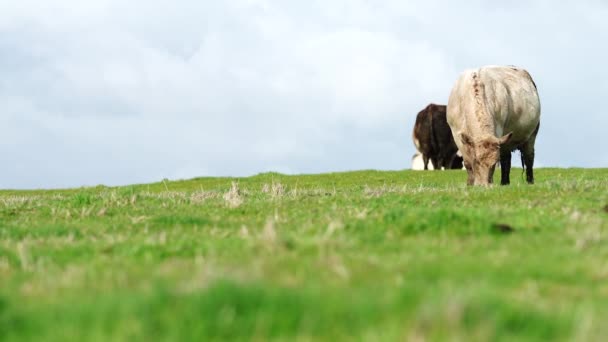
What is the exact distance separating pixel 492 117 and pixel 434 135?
94.7 feet

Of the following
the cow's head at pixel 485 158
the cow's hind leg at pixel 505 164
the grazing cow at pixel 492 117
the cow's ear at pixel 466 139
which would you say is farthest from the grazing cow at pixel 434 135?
the cow's head at pixel 485 158

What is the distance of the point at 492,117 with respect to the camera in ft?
65.2

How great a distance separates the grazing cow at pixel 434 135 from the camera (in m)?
48.2

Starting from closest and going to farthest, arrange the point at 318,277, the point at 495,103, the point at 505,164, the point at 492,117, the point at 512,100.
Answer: the point at 318,277 → the point at 492,117 → the point at 495,103 → the point at 512,100 → the point at 505,164

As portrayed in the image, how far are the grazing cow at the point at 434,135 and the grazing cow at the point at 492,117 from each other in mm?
23641

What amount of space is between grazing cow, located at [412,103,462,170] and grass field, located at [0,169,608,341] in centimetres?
3716

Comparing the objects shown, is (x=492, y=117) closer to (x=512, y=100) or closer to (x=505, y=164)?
(x=512, y=100)

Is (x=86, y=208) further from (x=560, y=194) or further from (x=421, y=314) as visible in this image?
(x=421, y=314)

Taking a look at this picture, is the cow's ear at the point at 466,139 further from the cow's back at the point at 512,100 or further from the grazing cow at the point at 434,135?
the grazing cow at the point at 434,135

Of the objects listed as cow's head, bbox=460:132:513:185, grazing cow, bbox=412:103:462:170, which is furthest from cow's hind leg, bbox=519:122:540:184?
grazing cow, bbox=412:103:462:170

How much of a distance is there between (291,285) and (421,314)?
1.21 metres

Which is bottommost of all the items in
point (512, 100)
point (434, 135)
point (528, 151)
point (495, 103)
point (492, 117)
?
point (528, 151)

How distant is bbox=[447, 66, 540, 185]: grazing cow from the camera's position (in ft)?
62.0

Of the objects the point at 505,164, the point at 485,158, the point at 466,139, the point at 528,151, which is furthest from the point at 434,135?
the point at 485,158
